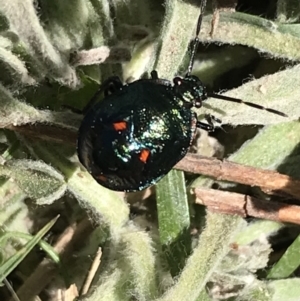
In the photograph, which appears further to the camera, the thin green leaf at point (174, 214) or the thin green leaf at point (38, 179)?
the thin green leaf at point (174, 214)

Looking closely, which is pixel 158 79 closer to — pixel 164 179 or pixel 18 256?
pixel 164 179

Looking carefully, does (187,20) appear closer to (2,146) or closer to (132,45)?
(132,45)

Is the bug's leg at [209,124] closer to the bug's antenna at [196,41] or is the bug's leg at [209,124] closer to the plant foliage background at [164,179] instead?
the plant foliage background at [164,179]

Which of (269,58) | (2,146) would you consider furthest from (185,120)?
(2,146)

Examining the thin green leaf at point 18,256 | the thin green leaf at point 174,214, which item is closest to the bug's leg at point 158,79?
the thin green leaf at point 174,214

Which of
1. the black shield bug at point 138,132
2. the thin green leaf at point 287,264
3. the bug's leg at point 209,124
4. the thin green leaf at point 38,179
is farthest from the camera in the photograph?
the thin green leaf at point 287,264

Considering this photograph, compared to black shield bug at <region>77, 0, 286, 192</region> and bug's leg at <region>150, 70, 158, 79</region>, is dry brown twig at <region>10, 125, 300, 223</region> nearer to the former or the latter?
black shield bug at <region>77, 0, 286, 192</region>

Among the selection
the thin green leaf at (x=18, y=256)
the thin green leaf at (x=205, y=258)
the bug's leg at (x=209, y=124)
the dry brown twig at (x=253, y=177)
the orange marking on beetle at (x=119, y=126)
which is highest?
the orange marking on beetle at (x=119, y=126)

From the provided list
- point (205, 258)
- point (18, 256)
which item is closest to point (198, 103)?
point (205, 258)
